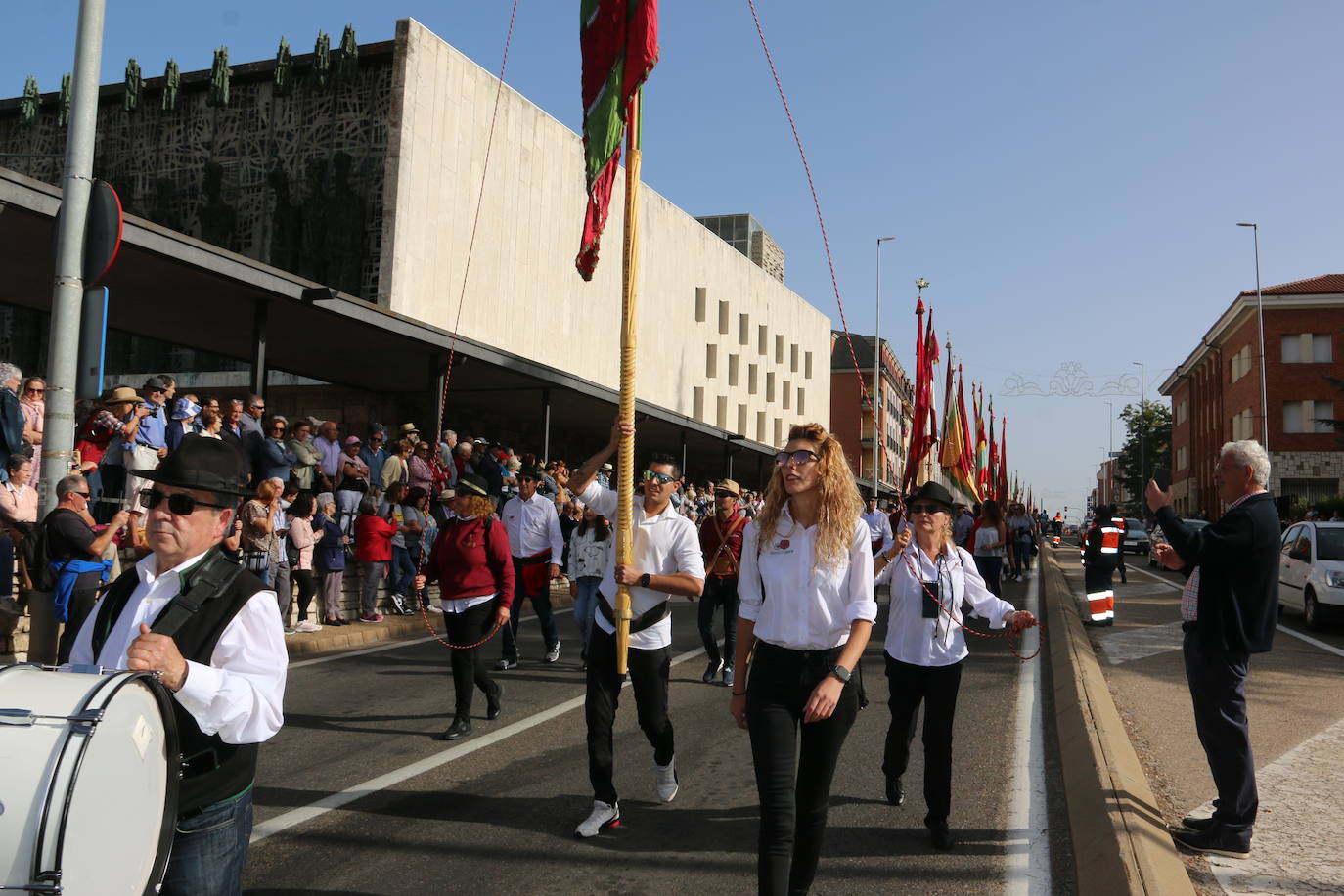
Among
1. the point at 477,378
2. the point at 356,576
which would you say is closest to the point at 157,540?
the point at 356,576

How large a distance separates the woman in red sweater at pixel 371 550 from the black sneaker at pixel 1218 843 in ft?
34.0

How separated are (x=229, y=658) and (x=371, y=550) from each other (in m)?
11.0

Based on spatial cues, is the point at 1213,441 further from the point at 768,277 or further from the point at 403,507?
the point at 403,507

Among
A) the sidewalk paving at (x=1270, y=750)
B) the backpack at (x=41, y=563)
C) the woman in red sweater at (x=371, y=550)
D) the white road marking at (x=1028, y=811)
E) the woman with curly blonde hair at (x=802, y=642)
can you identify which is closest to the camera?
the woman with curly blonde hair at (x=802, y=642)

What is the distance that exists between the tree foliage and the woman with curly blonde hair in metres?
91.6

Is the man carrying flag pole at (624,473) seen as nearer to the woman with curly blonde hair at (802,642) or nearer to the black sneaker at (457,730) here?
the woman with curly blonde hair at (802,642)

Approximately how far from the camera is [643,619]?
18.4ft

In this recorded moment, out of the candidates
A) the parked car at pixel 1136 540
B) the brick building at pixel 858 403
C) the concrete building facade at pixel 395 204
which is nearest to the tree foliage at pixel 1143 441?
the brick building at pixel 858 403

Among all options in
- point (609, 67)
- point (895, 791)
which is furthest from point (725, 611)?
point (609, 67)

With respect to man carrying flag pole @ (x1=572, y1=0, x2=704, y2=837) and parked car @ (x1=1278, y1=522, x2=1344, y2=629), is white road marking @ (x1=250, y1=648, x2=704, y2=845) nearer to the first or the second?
man carrying flag pole @ (x1=572, y1=0, x2=704, y2=837)

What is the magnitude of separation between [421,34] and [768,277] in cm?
2818

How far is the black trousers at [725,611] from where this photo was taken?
32.0ft

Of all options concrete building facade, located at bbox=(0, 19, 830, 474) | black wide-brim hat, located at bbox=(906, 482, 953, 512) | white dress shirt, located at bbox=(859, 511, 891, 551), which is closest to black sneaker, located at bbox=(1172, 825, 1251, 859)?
black wide-brim hat, located at bbox=(906, 482, 953, 512)

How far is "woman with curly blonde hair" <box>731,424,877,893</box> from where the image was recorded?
382cm
